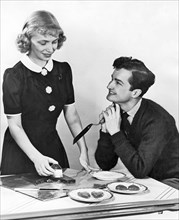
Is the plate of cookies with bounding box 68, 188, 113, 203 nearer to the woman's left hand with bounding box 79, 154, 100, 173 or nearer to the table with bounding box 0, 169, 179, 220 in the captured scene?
the table with bounding box 0, 169, 179, 220

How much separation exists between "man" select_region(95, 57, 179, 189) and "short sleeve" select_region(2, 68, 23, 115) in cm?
55

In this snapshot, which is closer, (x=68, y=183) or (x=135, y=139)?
(x=68, y=183)

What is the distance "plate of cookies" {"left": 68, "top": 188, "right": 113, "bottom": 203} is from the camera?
6.52 ft

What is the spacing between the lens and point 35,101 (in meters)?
2.34

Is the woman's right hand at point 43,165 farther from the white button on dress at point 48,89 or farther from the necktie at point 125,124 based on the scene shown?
the necktie at point 125,124

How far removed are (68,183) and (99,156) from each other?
0.35 m

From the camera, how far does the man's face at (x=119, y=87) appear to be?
8.28 feet

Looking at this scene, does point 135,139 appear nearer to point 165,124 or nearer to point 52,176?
point 165,124

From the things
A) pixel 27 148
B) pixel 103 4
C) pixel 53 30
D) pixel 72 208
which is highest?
pixel 103 4

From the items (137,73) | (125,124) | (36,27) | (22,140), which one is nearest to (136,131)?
(125,124)

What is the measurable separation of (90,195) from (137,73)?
2.97ft

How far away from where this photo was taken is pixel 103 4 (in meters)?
2.51

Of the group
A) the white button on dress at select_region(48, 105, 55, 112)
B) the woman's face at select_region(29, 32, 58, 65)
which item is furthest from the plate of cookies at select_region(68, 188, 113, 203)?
the woman's face at select_region(29, 32, 58, 65)

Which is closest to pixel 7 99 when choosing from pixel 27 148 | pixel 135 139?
pixel 27 148
